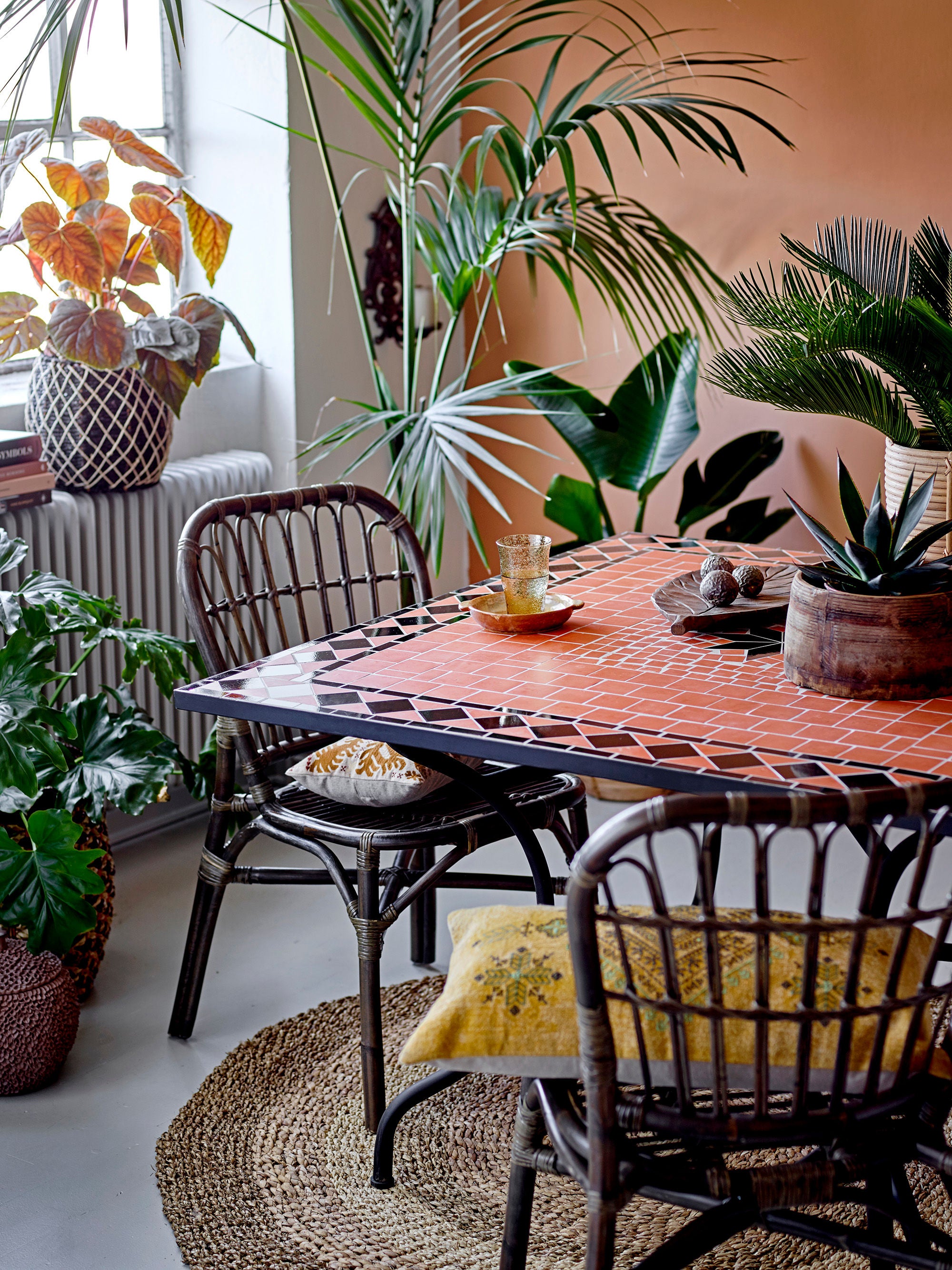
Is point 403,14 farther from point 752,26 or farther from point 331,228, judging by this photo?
point 752,26

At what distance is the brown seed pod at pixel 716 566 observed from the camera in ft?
A: 7.55

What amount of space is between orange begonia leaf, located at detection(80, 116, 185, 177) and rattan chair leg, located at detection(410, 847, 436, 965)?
1644 millimetres

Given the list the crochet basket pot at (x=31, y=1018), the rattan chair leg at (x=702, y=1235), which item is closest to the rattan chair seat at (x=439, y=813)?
the crochet basket pot at (x=31, y=1018)

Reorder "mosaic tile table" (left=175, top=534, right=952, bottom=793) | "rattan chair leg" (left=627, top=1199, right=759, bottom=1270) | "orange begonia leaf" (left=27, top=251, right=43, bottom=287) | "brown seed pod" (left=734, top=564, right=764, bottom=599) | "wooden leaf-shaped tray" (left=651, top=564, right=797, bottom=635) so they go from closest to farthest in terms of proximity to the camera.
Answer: "rattan chair leg" (left=627, top=1199, right=759, bottom=1270) → "mosaic tile table" (left=175, top=534, right=952, bottom=793) → "wooden leaf-shaped tray" (left=651, top=564, right=797, bottom=635) → "brown seed pod" (left=734, top=564, right=764, bottom=599) → "orange begonia leaf" (left=27, top=251, right=43, bottom=287)

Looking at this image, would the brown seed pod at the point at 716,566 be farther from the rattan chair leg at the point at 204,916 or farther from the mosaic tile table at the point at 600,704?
the rattan chair leg at the point at 204,916

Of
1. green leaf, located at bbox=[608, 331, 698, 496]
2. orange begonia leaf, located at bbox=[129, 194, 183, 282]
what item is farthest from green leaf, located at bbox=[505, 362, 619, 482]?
orange begonia leaf, located at bbox=[129, 194, 183, 282]

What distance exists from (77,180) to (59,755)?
1483 millimetres

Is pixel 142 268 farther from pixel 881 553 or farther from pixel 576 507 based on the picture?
pixel 881 553

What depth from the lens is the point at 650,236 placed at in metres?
3.41

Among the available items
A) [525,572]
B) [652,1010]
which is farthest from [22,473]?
[652,1010]

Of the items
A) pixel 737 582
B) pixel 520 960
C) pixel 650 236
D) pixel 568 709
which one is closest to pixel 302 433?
pixel 650 236

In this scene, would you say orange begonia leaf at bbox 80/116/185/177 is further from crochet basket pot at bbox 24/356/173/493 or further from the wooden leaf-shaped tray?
the wooden leaf-shaped tray

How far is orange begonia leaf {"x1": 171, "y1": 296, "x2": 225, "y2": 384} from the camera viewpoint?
323 cm

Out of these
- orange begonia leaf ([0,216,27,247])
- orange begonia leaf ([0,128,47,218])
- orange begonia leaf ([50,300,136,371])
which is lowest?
orange begonia leaf ([50,300,136,371])
